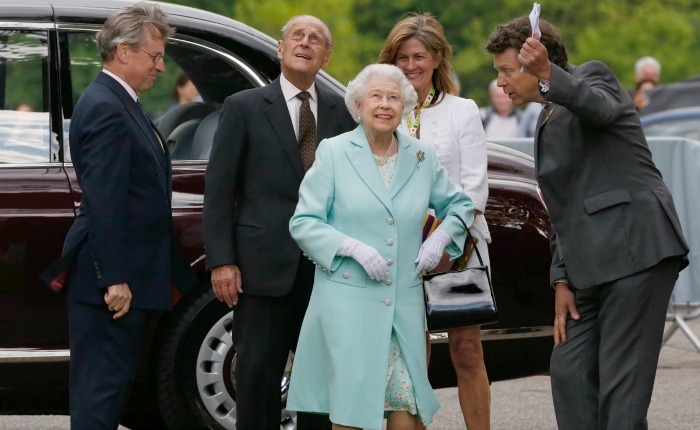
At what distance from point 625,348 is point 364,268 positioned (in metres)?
0.92

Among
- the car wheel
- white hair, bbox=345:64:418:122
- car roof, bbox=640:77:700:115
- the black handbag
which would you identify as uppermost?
car roof, bbox=640:77:700:115

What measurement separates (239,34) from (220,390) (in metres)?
1.54

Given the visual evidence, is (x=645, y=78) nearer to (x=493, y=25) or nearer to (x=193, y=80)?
(x=193, y=80)

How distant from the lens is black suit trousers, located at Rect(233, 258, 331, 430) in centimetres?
568

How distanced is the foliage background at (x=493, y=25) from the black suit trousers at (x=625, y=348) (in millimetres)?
37949

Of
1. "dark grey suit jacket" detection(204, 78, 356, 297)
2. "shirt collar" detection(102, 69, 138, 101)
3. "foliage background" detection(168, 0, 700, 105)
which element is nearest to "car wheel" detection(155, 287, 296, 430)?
"dark grey suit jacket" detection(204, 78, 356, 297)

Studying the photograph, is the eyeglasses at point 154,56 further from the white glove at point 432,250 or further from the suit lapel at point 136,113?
the white glove at point 432,250

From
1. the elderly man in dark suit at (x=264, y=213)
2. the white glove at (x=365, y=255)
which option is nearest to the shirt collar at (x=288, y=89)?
the elderly man in dark suit at (x=264, y=213)

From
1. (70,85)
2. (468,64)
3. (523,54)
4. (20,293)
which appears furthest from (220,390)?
(468,64)

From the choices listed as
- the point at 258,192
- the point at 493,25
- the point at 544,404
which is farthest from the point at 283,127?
the point at 493,25

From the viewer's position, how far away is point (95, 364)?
5305 millimetres

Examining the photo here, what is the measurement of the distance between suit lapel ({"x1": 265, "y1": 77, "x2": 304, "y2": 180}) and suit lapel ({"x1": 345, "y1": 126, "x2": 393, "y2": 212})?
368mm

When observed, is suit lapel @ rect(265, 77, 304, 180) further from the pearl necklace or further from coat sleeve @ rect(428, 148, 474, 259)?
coat sleeve @ rect(428, 148, 474, 259)

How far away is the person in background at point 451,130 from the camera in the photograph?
597 centimetres
